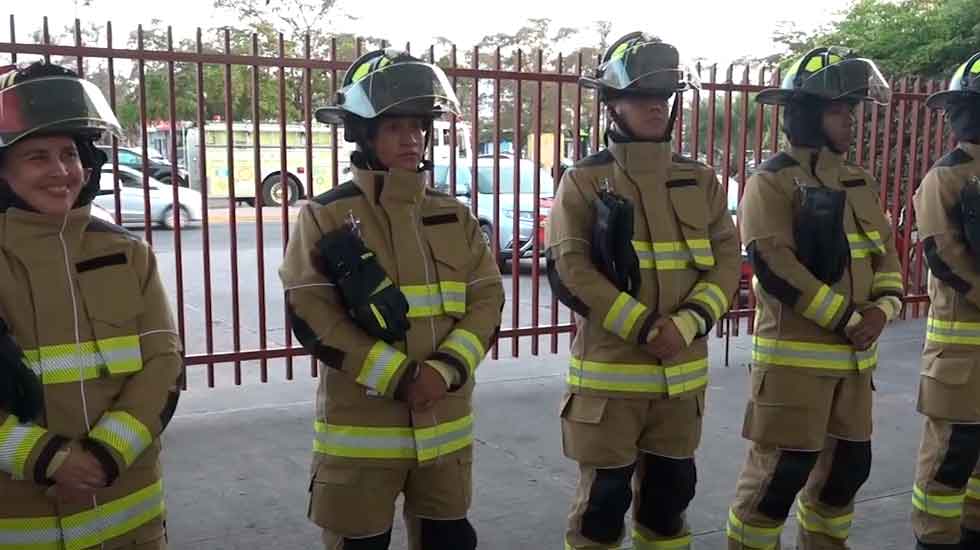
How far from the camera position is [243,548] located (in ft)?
12.8

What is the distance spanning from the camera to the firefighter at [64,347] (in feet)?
7.51

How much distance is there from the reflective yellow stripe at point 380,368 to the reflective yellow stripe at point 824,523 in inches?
71.8

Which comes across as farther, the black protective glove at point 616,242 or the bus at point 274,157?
the bus at point 274,157

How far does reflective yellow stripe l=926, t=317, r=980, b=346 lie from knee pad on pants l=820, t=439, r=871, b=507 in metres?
0.63

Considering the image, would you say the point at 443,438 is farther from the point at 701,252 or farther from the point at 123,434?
the point at 701,252

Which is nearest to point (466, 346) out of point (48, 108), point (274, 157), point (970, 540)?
point (48, 108)

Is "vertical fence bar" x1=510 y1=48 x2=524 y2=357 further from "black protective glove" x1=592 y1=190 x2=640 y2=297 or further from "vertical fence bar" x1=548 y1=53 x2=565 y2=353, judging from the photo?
"black protective glove" x1=592 y1=190 x2=640 y2=297

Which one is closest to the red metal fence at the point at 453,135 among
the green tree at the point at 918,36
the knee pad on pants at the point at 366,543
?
the knee pad on pants at the point at 366,543

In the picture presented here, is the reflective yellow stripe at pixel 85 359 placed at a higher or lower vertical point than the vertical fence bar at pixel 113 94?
lower

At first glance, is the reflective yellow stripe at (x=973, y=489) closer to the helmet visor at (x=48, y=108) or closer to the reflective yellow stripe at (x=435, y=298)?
the reflective yellow stripe at (x=435, y=298)

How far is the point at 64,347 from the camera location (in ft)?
7.74

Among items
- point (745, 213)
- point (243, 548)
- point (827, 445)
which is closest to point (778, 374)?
point (827, 445)

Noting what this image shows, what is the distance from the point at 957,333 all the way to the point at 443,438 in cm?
221

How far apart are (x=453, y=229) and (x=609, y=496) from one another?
42.0 inches
